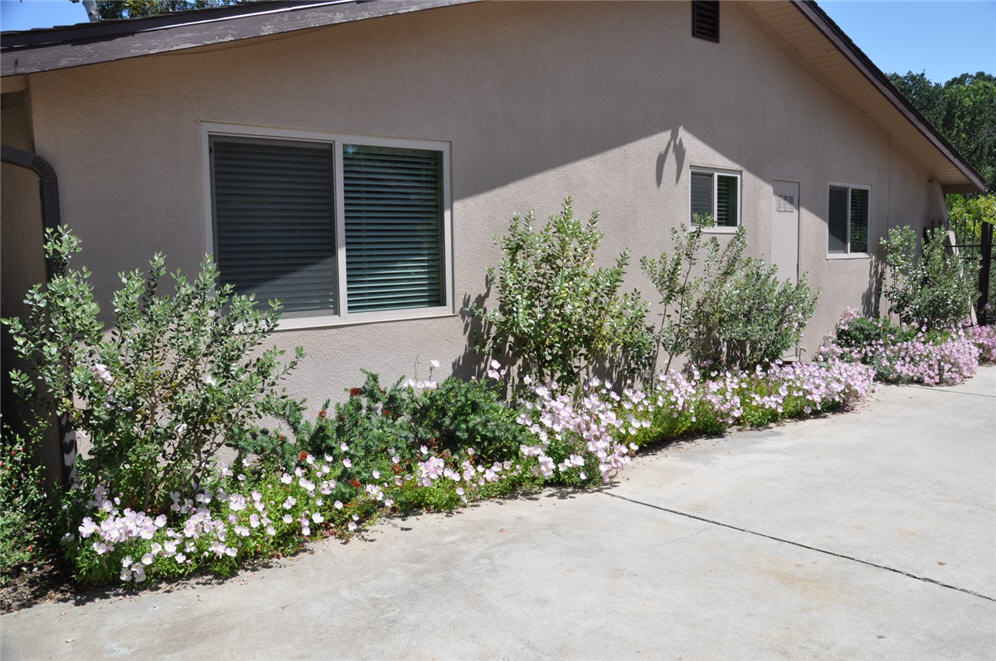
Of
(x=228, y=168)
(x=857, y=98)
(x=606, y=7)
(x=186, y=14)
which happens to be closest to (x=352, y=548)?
(x=228, y=168)

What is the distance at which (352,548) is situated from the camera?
4.91 m

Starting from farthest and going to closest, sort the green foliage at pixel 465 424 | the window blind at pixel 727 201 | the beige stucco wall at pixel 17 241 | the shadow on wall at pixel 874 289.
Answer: the shadow on wall at pixel 874 289, the window blind at pixel 727 201, the green foliage at pixel 465 424, the beige stucco wall at pixel 17 241

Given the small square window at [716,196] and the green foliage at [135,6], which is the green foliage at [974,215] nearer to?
the small square window at [716,196]

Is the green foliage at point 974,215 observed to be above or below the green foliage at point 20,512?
above

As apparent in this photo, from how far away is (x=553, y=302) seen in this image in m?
7.10

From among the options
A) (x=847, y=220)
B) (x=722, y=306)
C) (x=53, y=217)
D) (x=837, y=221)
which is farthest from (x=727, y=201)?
(x=53, y=217)

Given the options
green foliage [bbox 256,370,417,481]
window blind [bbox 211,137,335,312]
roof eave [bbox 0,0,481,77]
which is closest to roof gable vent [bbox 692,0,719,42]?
roof eave [bbox 0,0,481,77]

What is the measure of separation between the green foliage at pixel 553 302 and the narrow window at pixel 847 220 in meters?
5.67

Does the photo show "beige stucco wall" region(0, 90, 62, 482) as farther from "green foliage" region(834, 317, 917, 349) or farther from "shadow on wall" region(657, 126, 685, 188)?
"green foliage" region(834, 317, 917, 349)

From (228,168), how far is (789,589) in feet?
14.9

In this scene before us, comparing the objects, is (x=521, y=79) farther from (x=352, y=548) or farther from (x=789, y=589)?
(x=789, y=589)

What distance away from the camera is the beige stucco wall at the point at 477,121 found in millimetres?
5301

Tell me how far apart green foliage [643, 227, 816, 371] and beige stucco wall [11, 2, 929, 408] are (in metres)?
0.42

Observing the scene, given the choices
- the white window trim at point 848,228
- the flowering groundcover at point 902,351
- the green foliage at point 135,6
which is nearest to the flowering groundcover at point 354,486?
the flowering groundcover at point 902,351
